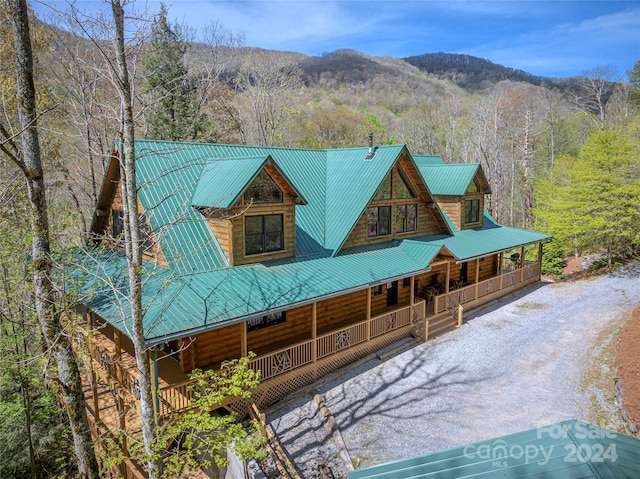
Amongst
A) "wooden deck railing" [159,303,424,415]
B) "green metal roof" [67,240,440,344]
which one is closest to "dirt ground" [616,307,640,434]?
"wooden deck railing" [159,303,424,415]

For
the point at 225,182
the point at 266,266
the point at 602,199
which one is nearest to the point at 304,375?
the point at 266,266

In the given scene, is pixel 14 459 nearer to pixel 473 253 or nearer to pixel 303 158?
pixel 303 158

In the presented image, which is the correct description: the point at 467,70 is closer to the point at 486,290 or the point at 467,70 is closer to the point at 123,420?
the point at 486,290

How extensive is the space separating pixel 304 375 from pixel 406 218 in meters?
8.68

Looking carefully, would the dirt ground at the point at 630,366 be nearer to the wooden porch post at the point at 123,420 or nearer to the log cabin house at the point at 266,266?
the log cabin house at the point at 266,266

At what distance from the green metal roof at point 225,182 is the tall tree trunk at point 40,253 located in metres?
4.09

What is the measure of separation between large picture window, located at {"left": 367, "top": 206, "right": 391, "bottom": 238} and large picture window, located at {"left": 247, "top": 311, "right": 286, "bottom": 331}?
17.7ft

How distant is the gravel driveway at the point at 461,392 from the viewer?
9883 millimetres

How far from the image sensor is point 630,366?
40.8 feet

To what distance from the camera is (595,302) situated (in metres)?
19.4

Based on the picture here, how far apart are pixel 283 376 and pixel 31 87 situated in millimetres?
9193

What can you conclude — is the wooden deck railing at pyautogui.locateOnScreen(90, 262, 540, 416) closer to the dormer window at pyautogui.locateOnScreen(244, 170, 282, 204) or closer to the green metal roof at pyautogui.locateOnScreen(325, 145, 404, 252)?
the green metal roof at pyautogui.locateOnScreen(325, 145, 404, 252)

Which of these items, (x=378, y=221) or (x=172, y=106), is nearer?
(x=378, y=221)

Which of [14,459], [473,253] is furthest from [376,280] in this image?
[14,459]
